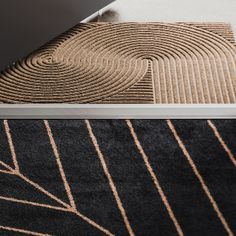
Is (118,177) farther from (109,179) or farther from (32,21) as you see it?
(32,21)

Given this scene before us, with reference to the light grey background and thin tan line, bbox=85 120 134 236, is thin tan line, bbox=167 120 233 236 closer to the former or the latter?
thin tan line, bbox=85 120 134 236

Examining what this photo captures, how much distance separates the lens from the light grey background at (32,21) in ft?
5.33

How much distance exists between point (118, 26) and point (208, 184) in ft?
3.10

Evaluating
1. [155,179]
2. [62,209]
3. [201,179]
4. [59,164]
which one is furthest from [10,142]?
[201,179]

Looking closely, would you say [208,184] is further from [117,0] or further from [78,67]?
[117,0]

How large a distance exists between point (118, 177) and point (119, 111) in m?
0.27

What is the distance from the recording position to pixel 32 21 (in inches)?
67.3

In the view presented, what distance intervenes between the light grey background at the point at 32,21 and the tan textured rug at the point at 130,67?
5cm

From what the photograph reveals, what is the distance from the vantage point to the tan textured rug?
1586mm

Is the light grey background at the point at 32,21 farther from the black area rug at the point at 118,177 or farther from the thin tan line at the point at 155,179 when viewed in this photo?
the thin tan line at the point at 155,179

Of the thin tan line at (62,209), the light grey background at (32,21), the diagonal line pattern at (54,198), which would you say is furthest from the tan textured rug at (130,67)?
the thin tan line at (62,209)

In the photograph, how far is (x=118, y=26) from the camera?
1.95 meters

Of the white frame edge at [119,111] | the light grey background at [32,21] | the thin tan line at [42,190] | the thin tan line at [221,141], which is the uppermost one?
the light grey background at [32,21]

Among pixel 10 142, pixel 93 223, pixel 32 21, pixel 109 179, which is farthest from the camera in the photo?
pixel 32 21
